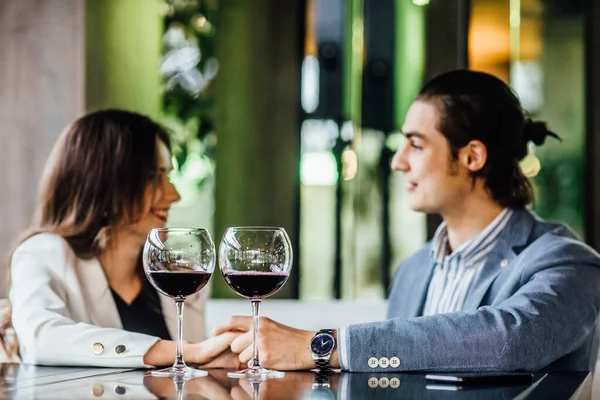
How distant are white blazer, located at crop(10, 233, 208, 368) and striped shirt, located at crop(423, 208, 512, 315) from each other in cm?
70

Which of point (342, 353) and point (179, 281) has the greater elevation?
point (179, 281)

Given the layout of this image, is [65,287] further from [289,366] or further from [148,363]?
[289,366]

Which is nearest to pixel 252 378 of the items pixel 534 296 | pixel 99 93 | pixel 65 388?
pixel 65 388

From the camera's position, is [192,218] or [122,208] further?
[192,218]

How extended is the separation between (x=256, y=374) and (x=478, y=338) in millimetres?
420

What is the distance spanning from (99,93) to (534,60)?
190 cm

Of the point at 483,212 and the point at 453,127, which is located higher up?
the point at 453,127

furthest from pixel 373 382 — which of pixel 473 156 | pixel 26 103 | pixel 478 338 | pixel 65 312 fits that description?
pixel 26 103

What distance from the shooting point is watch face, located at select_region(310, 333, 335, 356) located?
63.1 inches

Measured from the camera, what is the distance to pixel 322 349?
1602 millimetres

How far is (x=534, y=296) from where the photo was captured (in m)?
1.79

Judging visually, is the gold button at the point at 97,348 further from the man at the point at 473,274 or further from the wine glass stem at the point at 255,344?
the wine glass stem at the point at 255,344

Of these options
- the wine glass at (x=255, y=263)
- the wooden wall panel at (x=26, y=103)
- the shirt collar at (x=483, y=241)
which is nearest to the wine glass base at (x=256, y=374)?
the wine glass at (x=255, y=263)

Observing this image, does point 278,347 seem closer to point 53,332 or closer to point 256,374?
point 256,374
